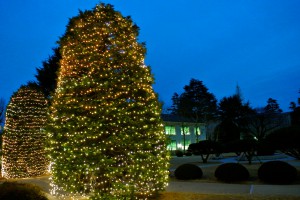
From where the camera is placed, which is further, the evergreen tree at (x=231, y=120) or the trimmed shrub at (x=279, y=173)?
the evergreen tree at (x=231, y=120)

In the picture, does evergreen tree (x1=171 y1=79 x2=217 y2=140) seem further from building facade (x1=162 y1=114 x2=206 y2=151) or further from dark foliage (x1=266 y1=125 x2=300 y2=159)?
dark foliage (x1=266 y1=125 x2=300 y2=159)

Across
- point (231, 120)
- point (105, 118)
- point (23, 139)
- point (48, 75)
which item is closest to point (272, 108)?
point (231, 120)

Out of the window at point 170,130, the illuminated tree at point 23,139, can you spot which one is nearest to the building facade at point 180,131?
the window at point 170,130

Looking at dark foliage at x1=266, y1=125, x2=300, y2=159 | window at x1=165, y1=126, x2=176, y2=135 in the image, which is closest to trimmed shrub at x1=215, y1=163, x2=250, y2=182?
dark foliage at x1=266, y1=125, x2=300, y2=159

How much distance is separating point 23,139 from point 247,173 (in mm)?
11743

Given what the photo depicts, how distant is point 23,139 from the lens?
16000mm

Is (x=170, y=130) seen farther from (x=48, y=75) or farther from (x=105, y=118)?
(x=105, y=118)

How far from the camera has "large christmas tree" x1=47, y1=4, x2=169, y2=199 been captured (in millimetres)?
7918

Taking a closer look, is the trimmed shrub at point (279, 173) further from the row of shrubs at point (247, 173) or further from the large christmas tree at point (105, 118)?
the large christmas tree at point (105, 118)

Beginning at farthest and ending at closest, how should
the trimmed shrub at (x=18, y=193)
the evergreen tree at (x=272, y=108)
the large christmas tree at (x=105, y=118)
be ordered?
the evergreen tree at (x=272, y=108) < the large christmas tree at (x=105, y=118) < the trimmed shrub at (x=18, y=193)

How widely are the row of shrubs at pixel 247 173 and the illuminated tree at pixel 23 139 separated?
7939 millimetres

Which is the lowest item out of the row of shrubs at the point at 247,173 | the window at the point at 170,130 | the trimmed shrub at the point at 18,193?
the trimmed shrub at the point at 18,193

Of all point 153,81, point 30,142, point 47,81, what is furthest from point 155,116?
point 47,81

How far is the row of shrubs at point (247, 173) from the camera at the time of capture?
11617 mm
